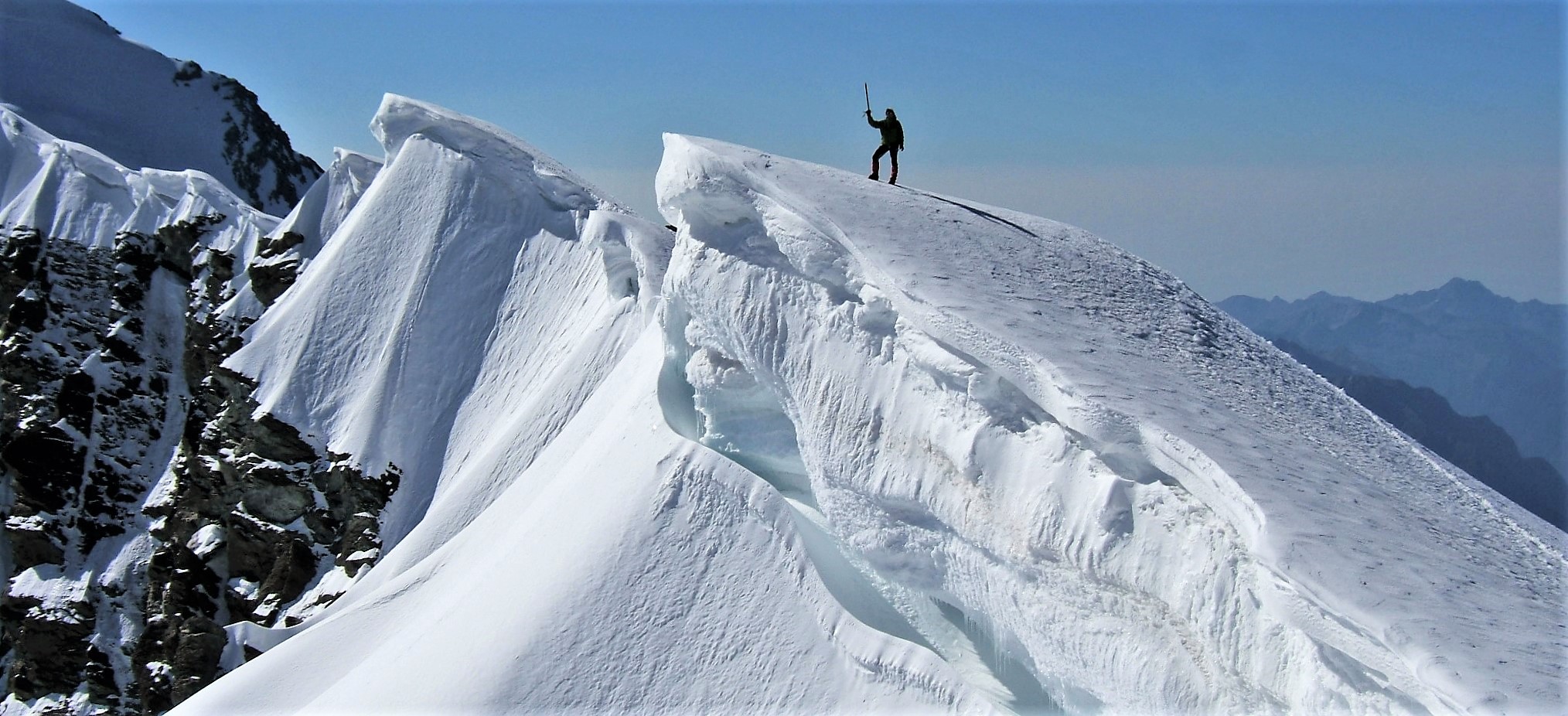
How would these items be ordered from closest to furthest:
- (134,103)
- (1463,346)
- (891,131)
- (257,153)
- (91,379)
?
(891,131), (91,379), (134,103), (257,153), (1463,346)

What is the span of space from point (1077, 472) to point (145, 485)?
3138 centimetres

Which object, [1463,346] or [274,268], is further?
[1463,346]

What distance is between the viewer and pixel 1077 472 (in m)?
7.73

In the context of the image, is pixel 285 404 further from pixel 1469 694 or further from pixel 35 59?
pixel 35 59

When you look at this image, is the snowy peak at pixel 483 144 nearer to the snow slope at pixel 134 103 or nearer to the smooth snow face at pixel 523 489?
the smooth snow face at pixel 523 489

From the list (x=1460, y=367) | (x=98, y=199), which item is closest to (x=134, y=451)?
(x=98, y=199)

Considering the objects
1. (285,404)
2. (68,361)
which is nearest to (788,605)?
(285,404)

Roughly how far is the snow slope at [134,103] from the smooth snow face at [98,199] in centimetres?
887

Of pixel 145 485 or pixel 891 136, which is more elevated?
pixel 891 136

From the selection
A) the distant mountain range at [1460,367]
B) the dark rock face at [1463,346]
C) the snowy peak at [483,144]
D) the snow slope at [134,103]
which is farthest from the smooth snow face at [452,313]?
the dark rock face at [1463,346]

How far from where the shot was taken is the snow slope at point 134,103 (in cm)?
4559

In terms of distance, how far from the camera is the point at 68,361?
108 feet

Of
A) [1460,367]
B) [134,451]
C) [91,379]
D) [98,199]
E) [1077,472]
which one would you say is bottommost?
[134,451]

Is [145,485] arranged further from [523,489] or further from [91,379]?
[523,489]
